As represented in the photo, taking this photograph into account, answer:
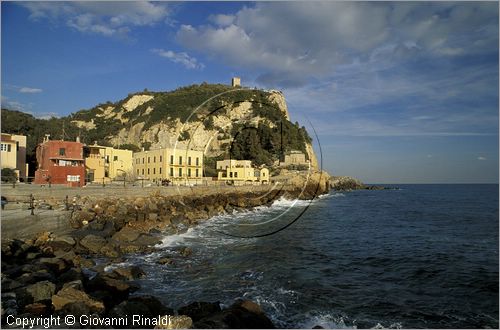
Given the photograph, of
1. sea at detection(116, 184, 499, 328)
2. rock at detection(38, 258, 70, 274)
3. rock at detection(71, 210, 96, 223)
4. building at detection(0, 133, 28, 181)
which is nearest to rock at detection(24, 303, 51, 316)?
sea at detection(116, 184, 499, 328)

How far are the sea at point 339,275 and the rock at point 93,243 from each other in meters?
1.96

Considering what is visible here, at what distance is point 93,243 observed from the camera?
16469mm

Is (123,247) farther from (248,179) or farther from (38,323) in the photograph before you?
(248,179)

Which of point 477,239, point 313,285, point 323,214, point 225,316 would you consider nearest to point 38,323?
point 225,316

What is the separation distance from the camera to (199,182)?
4366cm

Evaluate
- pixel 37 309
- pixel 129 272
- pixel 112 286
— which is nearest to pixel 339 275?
pixel 129 272

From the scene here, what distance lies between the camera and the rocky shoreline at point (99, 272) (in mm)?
8398

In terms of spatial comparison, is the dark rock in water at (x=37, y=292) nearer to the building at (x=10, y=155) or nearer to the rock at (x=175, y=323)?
the rock at (x=175, y=323)

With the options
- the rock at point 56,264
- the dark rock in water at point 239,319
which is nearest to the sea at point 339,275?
the dark rock in water at point 239,319

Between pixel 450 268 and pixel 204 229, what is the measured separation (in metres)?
15.5

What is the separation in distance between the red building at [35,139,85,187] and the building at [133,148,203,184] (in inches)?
439

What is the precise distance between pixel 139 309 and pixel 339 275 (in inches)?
344

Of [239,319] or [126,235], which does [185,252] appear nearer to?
[126,235]

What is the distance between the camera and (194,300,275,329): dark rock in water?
7.71 metres
